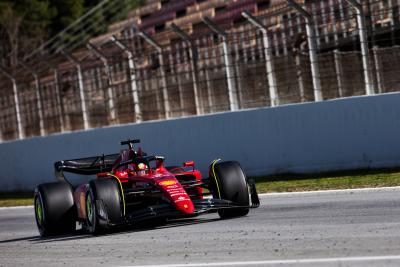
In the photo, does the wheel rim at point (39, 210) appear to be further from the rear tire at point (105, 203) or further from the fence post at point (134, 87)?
the fence post at point (134, 87)

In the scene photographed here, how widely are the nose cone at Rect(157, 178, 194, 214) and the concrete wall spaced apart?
524cm

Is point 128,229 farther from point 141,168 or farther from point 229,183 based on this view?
point 229,183

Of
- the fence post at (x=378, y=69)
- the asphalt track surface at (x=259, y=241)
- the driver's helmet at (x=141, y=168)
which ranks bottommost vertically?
the asphalt track surface at (x=259, y=241)

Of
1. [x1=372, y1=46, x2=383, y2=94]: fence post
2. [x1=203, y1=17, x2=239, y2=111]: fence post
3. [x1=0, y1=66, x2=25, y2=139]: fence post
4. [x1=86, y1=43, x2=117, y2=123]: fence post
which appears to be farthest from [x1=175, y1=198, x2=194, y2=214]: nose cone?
[x1=0, y1=66, x2=25, y2=139]: fence post

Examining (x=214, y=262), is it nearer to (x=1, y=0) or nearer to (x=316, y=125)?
(x=316, y=125)

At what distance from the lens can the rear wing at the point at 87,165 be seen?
12.9 meters

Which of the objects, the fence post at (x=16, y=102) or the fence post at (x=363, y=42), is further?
the fence post at (x=16, y=102)

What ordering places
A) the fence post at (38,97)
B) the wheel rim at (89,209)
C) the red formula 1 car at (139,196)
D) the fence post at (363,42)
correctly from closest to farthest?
the red formula 1 car at (139,196), the wheel rim at (89,209), the fence post at (363,42), the fence post at (38,97)

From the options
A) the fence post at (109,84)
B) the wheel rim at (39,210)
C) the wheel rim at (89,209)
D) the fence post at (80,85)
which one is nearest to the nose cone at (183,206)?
the wheel rim at (89,209)

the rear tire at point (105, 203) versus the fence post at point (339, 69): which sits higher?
the fence post at point (339, 69)

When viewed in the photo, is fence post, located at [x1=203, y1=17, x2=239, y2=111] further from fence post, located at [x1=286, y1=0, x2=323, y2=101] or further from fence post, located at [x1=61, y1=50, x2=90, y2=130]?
fence post, located at [x1=61, y1=50, x2=90, y2=130]

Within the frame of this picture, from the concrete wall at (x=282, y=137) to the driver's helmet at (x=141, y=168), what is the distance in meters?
4.78

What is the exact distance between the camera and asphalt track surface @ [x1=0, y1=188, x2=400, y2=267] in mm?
7840

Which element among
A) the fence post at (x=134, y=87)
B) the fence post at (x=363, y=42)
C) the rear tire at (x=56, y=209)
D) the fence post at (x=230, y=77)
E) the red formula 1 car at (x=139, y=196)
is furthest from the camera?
the fence post at (x=134, y=87)
